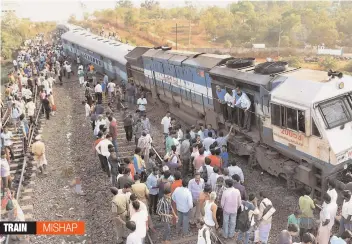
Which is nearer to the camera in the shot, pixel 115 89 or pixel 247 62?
pixel 247 62

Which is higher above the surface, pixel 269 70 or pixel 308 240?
pixel 269 70

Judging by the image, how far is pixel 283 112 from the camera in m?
10.1

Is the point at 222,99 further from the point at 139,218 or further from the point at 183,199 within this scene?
the point at 139,218

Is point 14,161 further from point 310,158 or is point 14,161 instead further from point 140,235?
point 310,158

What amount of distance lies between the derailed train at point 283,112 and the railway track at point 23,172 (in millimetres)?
7039

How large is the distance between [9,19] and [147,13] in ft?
148

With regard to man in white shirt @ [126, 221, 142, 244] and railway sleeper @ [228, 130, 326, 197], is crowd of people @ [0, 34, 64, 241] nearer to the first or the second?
man in white shirt @ [126, 221, 142, 244]

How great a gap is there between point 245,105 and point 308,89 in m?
2.53

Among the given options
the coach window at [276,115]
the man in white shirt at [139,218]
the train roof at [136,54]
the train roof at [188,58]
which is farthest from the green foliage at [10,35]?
the man in white shirt at [139,218]

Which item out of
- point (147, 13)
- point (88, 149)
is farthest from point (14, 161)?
point (147, 13)

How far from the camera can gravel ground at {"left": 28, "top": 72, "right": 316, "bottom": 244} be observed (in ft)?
31.0

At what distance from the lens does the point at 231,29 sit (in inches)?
2736

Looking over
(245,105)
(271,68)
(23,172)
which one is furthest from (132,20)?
(271,68)

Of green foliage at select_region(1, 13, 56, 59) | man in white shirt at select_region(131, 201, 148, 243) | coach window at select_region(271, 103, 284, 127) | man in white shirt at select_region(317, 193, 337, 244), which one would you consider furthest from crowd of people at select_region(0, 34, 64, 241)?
green foliage at select_region(1, 13, 56, 59)
